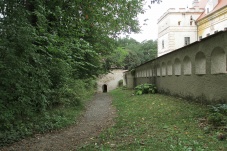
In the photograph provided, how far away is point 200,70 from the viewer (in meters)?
9.03

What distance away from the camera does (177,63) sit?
1187 cm

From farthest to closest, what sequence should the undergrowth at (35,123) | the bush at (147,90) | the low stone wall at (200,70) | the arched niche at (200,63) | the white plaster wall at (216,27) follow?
the white plaster wall at (216,27), the bush at (147,90), the arched niche at (200,63), the low stone wall at (200,70), the undergrowth at (35,123)

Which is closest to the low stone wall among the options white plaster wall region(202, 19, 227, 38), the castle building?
white plaster wall region(202, 19, 227, 38)

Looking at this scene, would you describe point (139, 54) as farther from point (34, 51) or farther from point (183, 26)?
point (34, 51)

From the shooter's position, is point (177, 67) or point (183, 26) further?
point (183, 26)

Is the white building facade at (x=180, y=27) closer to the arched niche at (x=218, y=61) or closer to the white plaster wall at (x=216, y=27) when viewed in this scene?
the white plaster wall at (x=216, y=27)

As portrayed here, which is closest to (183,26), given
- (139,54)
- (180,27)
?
(180,27)

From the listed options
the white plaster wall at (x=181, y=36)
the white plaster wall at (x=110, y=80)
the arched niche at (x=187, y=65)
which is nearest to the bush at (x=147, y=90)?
the arched niche at (x=187, y=65)

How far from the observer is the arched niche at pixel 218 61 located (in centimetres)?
745

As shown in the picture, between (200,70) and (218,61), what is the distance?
1319mm

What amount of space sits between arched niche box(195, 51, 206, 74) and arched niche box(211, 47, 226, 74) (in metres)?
0.73

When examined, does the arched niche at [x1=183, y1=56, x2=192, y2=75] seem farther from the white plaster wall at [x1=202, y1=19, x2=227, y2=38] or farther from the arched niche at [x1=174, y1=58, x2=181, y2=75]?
the white plaster wall at [x1=202, y1=19, x2=227, y2=38]

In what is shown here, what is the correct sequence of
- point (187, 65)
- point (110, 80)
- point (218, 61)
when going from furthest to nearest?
1. point (110, 80)
2. point (187, 65)
3. point (218, 61)

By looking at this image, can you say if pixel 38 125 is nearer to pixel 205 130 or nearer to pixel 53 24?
pixel 53 24
